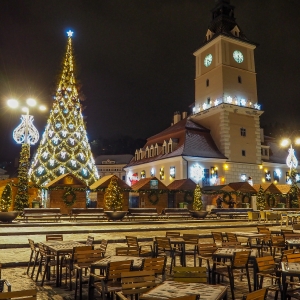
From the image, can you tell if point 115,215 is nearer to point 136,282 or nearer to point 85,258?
point 85,258

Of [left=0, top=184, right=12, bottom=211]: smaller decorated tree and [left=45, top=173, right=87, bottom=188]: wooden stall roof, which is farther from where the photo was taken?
[left=45, top=173, right=87, bottom=188]: wooden stall roof

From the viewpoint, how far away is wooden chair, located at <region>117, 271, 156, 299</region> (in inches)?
212

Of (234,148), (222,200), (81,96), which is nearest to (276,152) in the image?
(234,148)

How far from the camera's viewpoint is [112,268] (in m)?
6.50

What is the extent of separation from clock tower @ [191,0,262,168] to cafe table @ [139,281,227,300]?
136 feet

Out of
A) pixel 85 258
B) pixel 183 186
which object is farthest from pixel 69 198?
pixel 85 258

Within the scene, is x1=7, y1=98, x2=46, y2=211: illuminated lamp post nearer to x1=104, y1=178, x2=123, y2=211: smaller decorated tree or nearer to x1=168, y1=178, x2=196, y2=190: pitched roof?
x1=104, y1=178, x2=123, y2=211: smaller decorated tree

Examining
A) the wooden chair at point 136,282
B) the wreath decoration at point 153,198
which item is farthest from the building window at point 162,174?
the wooden chair at point 136,282

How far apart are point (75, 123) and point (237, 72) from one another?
2606 cm

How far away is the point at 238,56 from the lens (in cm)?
4978

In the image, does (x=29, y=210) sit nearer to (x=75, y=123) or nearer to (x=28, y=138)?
(x=28, y=138)

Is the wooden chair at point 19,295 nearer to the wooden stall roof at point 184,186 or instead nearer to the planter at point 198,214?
the planter at point 198,214

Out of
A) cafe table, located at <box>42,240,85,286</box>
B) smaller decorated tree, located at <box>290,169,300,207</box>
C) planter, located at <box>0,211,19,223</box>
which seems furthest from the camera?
smaller decorated tree, located at <box>290,169,300,207</box>

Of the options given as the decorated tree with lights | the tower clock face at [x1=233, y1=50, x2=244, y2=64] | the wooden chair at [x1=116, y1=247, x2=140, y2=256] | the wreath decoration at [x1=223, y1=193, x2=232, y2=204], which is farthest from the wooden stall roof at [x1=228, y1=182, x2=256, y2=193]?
the wooden chair at [x1=116, y1=247, x2=140, y2=256]
